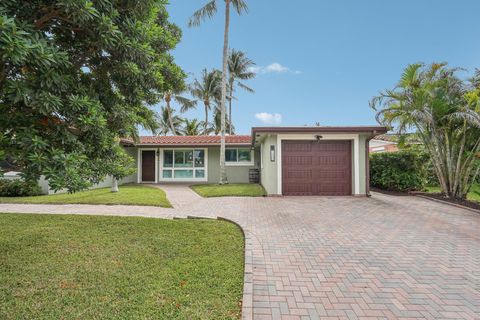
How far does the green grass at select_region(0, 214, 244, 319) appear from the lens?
257 cm

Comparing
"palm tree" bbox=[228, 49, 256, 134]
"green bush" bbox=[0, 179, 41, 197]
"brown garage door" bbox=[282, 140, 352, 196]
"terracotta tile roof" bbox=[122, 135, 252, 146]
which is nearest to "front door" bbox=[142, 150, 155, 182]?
"terracotta tile roof" bbox=[122, 135, 252, 146]

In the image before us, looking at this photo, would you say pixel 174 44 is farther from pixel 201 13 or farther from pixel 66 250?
pixel 201 13

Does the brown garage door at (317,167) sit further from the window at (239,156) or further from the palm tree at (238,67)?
the palm tree at (238,67)

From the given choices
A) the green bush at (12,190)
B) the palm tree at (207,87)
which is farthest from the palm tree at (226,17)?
the palm tree at (207,87)

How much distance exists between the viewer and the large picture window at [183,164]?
16.8 m

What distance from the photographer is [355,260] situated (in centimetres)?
391

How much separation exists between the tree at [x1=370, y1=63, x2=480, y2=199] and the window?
28.2 ft

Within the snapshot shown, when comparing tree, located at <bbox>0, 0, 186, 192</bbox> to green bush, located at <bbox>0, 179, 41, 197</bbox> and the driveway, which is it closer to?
the driveway

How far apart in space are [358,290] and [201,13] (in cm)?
1613

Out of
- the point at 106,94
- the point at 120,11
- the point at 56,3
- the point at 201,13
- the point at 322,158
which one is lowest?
the point at 322,158

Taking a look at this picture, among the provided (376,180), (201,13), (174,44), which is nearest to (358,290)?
(174,44)

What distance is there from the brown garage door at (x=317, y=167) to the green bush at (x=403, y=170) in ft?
10.1

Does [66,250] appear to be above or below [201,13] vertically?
below

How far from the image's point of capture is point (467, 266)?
146 inches
